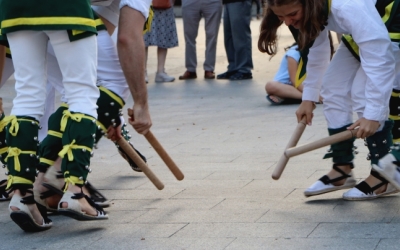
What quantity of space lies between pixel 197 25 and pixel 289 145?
686 centimetres

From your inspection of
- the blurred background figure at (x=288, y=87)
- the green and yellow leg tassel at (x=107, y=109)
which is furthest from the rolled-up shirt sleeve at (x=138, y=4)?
the blurred background figure at (x=288, y=87)

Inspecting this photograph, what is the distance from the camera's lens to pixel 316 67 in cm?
442

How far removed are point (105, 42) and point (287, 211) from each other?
4.22 feet

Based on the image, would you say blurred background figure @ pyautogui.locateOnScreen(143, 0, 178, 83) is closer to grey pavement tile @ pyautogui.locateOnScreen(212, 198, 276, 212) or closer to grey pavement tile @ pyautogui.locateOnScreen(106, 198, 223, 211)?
grey pavement tile @ pyautogui.locateOnScreen(106, 198, 223, 211)

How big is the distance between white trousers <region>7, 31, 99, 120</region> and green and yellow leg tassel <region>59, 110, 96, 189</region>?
0.16ft

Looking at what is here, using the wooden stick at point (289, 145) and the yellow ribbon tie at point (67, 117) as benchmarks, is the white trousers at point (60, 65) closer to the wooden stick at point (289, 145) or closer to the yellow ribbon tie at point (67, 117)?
A: the yellow ribbon tie at point (67, 117)

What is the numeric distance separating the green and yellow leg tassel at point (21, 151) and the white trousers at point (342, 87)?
1.53 metres

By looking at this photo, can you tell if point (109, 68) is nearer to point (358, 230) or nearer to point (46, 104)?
point (46, 104)

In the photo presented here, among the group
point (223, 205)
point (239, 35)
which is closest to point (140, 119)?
point (223, 205)

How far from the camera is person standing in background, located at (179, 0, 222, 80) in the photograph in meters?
10.8

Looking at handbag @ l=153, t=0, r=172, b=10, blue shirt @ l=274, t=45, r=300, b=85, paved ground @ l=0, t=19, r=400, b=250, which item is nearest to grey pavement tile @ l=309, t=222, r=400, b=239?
paved ground @ l=0, t=19, r=400, b=250

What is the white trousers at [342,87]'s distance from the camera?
4266 millimetres

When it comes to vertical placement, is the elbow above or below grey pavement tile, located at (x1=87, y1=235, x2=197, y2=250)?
above

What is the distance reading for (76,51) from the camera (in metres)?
3.74
